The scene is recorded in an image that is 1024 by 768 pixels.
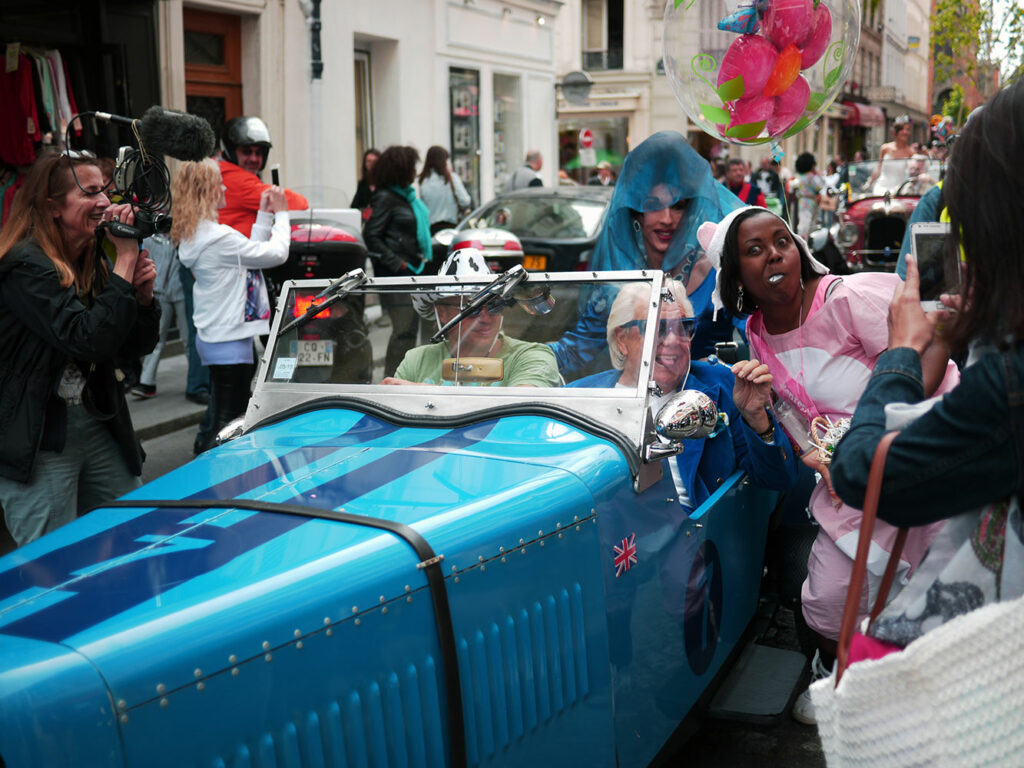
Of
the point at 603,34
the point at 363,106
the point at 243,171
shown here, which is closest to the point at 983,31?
the point at 603,34

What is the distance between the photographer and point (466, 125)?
55.6ft

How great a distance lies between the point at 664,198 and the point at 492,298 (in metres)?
1.65

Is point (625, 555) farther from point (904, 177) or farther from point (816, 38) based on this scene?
point (904, 177)

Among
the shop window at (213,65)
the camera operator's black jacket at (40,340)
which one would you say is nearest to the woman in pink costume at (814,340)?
the camera operator's black jacket at (40,340)

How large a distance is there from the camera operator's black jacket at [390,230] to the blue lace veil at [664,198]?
4.02 metres

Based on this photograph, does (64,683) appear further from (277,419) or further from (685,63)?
(685,63)

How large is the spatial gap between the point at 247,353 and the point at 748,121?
3.27m

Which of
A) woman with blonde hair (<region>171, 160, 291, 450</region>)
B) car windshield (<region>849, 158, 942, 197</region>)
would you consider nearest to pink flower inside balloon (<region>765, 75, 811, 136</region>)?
woman with blonde hair (<region>171, 160, 291, 450</region>)

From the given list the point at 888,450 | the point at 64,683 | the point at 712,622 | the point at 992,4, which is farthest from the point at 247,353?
the point at 992,4

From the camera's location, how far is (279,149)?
1253cm

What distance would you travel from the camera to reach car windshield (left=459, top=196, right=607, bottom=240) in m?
10.7

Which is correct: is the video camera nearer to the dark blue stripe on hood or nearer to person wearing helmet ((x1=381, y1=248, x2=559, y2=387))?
person wearing helmet ((x1=381, y1=248, x2=559, y2=387))

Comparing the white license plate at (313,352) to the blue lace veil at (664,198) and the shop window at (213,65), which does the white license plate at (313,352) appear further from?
the shop window at (213,65)

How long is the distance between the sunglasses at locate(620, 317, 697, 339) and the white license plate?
0.92m
